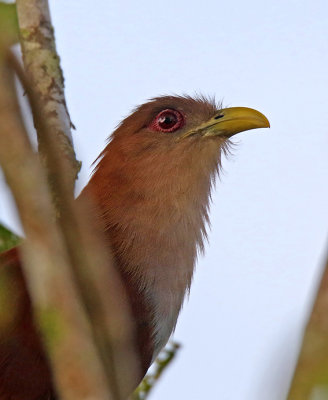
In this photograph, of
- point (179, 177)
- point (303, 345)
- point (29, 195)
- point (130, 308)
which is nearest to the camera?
point (303, 345)

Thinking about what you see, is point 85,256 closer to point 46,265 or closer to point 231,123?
point 46,265

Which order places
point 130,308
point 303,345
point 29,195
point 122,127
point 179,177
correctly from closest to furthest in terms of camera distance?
1. point 303,345
2. point 29,195
3. point 130,308
4. point 179,177
5. point 122,127

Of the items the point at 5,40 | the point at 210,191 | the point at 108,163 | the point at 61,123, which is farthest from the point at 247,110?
the point at 5,40

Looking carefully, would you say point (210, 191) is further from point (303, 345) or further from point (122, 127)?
point (303, 345)

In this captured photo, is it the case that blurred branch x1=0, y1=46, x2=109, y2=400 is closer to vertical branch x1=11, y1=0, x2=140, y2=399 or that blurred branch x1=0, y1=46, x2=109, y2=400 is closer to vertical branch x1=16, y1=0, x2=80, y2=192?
vertical branch x1=11, y1=0, x2=140, y2=399

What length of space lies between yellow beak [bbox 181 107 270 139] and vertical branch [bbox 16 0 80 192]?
3.86 feet

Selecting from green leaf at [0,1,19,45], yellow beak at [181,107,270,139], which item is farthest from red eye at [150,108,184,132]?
green leaf at [0,1,19,45]

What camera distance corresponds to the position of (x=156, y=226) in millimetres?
4672

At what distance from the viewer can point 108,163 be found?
519 cm

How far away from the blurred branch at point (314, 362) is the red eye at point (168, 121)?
4142 mm

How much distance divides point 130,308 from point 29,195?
2.49m

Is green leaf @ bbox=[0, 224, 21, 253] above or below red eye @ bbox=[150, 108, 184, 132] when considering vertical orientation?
below

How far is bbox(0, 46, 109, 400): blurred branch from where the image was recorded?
1.67 m

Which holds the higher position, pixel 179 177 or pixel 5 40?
pixel 5 40
